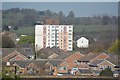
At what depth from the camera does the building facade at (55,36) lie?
4707mm

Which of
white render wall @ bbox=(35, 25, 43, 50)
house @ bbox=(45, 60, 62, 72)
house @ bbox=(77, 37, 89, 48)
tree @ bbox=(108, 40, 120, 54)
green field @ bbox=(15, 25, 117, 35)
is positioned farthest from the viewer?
white render wall @ bbox=(35, 25, 43, 50)

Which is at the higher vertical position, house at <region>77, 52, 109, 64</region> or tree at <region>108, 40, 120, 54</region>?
tree at <region>108, 40, 120, 54</region>

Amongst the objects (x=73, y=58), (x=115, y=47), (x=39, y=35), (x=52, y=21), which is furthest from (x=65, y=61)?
(x=115, y=47)

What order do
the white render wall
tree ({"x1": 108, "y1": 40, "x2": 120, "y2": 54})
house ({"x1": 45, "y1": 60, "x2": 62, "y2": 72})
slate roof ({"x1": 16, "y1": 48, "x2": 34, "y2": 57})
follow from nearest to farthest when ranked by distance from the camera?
tree ({"x1": 108, "y1": 40, "x2": 120, "y2": 54}) → house ({"x1": 45, "y1": 60, "x2": 62, "y2": 72}) → slate roof ({"x1": 16, "y1": 48, "x2": 34, "y2": 57}) → the white render wall

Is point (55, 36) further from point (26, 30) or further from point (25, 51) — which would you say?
point (25, 51)

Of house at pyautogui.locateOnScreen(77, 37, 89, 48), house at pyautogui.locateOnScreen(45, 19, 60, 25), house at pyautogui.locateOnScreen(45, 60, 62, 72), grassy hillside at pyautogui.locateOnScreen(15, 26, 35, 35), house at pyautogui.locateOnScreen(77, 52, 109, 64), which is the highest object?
house at pyautogui.locateOnScreen(45, 19, 60, 25)

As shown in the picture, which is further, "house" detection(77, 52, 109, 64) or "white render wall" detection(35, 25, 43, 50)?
"white render wall" detection(35, 25, 43, 50)

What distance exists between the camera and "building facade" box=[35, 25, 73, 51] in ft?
15.4

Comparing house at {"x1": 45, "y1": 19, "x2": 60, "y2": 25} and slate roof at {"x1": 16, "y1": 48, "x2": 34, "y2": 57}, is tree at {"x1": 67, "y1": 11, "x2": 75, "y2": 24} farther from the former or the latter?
slate roof at {"x1": 16, "y1": 48, "x2": 34, "y2": 57}

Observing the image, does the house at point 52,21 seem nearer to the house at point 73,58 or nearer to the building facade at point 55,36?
the building facade at point 55,36

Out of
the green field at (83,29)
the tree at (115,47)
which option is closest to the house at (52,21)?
the green field at (83,29)

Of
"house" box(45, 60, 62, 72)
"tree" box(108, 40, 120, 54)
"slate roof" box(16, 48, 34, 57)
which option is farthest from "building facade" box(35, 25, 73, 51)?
"tree" box(108, 40, 120, 54)

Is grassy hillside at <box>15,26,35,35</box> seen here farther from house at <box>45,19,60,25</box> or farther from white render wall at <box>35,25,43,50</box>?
house at <box>45,19,60,25</box>

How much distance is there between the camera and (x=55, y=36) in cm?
482
